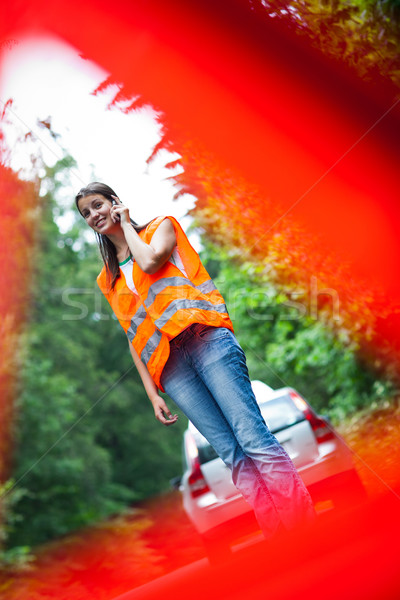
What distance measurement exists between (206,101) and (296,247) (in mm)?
1459

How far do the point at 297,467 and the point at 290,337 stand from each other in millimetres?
5127

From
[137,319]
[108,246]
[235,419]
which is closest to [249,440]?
[235,419]

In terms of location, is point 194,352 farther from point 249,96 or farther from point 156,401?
point 249,96

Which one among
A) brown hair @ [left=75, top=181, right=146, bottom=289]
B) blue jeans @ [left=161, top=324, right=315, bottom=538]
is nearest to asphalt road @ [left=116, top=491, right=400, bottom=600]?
blue jeans @ [left=161, top=324, right=315, bottom=538]

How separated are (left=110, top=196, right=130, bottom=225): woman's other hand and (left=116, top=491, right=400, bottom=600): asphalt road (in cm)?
127

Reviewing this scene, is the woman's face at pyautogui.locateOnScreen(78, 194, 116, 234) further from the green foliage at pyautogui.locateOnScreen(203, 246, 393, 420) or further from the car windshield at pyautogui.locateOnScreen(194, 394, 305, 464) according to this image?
the green foliage at pyautogui.locateOnScreen(203, 246, 393, 420)

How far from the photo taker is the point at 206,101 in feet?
12.0

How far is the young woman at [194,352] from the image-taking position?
220cm

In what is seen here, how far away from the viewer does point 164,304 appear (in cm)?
230

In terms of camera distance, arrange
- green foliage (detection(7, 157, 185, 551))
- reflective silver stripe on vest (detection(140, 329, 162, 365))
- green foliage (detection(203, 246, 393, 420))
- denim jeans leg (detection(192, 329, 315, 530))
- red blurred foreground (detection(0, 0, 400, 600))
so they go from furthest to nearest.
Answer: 1. green foliage (detection(7, 157, 185, 551))
2. green foliage (detection(203, 246, 393, 420))
3. red blurred foreground (detection(0, 0, 400, 600))
4. reflective silver stripe on vest (detection(140, 329, 162, 365))
5. denim jeans leg (detection(192, 329, 315, 530))

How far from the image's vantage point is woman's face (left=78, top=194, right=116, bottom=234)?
7.89 ft

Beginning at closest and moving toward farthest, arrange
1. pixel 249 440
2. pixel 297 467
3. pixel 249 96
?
1. pixel 249 440
2. pixel 249 96
3. pixel 297 467

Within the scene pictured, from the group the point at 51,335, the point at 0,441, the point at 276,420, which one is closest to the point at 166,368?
the point at 276,420

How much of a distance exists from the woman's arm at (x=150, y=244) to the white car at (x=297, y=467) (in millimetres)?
2291
